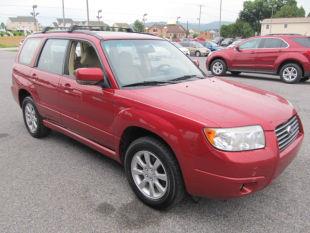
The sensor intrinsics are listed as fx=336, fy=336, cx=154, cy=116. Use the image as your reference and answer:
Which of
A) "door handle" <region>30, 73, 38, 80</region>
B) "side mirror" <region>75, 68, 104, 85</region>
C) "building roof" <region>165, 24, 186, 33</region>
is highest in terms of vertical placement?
"building roof" <region>165, 24, 186, 33</region>

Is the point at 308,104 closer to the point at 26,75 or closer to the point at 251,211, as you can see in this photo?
the point at 251,211

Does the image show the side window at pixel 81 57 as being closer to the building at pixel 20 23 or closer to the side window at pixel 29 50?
the side window at pixel 29 50

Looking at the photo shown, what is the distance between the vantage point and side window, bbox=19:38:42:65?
17.5 ft

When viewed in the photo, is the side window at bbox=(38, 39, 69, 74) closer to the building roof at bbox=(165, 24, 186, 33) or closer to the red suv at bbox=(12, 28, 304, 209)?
the red suv at bbox=(12, 28, 304, 209)

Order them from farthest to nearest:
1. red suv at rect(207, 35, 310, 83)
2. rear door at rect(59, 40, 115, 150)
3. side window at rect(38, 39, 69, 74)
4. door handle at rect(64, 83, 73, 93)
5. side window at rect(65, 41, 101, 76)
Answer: red suv at rect(207, 35, 310, 83), side window at rect(38, 39, 69, 74), door handle at rect(64, 83, 73, 93), side window at rect(65, 41, 101, 76), rear door at rect(59, 40, 115, 150)

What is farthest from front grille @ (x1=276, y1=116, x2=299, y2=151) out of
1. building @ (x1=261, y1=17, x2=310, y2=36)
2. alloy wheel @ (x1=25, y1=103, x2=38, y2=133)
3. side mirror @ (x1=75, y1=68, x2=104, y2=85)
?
building @ (x1=261, y1=17, x2=310, y2=36)

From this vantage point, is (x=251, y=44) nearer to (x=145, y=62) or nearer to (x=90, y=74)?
(x=145, y=62)

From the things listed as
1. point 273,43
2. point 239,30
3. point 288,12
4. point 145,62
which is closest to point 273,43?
point 273,43

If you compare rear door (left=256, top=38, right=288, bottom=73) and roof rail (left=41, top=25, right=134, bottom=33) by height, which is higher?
roof rail (left=41, top=25, right=134, bottom=33)

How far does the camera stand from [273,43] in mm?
12094

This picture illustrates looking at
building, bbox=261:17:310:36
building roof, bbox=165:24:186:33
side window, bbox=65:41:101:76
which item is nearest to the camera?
side window, bbox=65:41:101:76

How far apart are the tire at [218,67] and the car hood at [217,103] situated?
989 centimetres

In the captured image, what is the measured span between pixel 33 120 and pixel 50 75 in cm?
116

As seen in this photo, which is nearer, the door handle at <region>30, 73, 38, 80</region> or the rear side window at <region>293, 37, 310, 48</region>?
the door handle at <region>30, 73, 38, 80</region>
